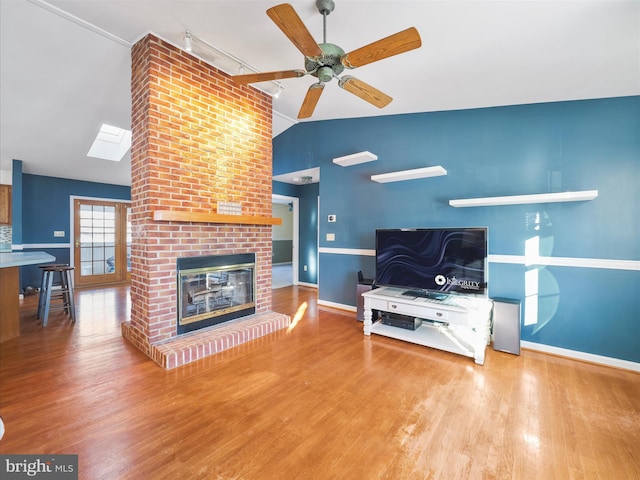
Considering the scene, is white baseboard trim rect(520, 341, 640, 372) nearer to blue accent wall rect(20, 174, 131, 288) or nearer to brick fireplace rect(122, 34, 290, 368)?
brick fireplace rect(122, 34, 290, 368)

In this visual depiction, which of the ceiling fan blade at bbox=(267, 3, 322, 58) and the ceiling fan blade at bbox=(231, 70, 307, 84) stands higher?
the ceiling fan blade at bbox=(231, 70, 307, 84)

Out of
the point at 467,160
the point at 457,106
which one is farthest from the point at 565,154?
the point at 457,106

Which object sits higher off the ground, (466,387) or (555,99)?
(555,99)

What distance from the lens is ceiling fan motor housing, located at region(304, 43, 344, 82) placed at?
1866 mm

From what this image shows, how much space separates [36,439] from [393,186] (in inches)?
156

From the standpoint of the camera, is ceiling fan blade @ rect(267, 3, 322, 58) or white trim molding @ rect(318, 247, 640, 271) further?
white trim molding @ rect(318, 247, 640, 271)

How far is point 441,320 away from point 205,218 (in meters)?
2.60

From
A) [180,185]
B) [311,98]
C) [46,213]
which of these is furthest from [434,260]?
[46,213]

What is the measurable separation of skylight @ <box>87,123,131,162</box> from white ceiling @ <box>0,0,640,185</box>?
1220 mm

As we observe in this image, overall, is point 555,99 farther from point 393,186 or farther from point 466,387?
point 466,387

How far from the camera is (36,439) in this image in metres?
1.61

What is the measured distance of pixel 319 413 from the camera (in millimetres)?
1916

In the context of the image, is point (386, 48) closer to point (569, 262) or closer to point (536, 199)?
point (536, 199)

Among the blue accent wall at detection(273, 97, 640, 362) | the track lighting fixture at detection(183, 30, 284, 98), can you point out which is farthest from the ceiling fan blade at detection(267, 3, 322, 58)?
the blue accent wall at detection(273, 97, 640, 362)
